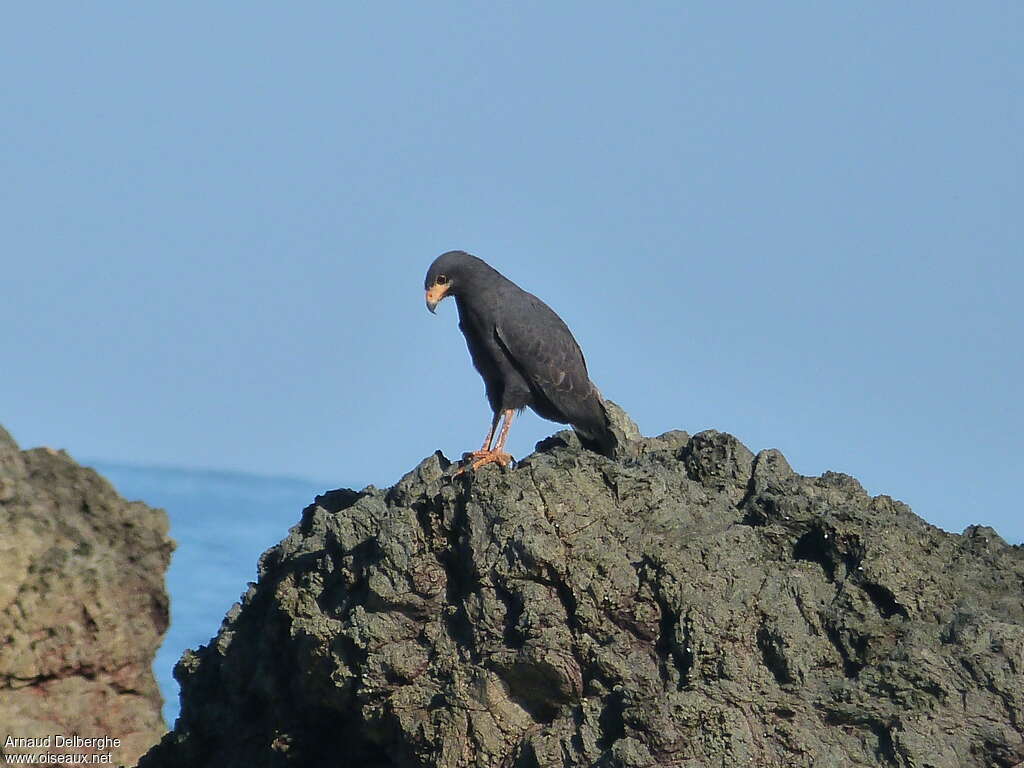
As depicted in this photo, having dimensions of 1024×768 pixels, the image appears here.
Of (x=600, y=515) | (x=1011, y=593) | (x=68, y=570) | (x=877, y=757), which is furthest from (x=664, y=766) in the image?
(x=68, y=570)

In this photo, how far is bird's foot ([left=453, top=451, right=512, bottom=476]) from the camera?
29.7ft

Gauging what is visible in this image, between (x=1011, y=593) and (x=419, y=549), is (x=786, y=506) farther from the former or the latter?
(x=419, y=549)

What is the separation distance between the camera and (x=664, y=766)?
696 centimetres

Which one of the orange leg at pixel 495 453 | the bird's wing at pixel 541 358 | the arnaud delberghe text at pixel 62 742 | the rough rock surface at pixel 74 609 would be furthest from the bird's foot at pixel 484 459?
the arnaud delberghe text at pixel 62 742

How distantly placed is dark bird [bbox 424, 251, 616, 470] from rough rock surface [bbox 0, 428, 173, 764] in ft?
12.6

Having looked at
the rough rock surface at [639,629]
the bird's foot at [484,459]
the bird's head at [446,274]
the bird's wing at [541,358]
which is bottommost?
the rough rock surface at [639,629]

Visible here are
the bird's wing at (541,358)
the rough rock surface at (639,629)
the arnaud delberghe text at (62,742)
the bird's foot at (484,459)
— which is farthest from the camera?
the arnaud delberghe text at (62,742)

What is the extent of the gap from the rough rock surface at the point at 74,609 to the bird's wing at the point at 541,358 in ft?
13.6

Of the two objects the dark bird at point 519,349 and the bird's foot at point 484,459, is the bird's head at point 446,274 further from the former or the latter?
the bird's foot at point 484,459

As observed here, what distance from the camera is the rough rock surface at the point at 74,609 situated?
11516mm

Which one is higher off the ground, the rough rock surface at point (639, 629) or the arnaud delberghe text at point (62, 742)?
the arnaud delberghe text at point (62, 742)

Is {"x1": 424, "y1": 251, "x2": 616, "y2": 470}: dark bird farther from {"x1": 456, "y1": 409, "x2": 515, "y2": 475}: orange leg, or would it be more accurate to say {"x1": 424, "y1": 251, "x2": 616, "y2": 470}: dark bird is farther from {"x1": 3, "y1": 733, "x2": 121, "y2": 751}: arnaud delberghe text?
{"x1": 3, "y1": 733, "x2": 121, "y2": 751}: arnaud delberghe text

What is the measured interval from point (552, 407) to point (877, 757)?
14.7 feet

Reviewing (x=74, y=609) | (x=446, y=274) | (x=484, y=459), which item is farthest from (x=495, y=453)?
(x=74, y=609)
